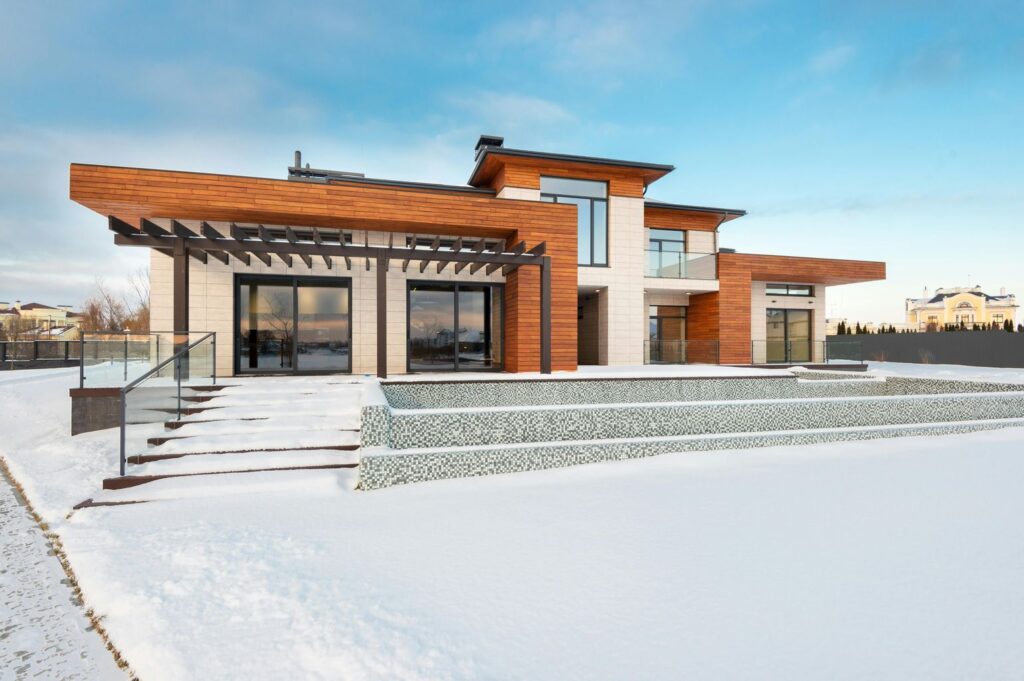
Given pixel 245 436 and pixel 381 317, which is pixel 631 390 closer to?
pixel 381 317

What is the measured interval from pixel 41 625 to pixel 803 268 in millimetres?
21278

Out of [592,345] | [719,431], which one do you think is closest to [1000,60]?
[592,345]

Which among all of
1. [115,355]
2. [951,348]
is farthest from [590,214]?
[951,348]

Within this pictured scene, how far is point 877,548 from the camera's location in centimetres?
349

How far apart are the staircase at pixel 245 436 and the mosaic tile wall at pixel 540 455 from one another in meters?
0.74

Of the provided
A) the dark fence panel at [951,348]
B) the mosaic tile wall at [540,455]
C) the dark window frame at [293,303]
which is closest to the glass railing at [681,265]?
the dark fence panel at [951,348]

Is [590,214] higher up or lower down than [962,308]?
lower down

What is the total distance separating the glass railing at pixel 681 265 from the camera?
54.7ft

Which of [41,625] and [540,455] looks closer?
[41,625]

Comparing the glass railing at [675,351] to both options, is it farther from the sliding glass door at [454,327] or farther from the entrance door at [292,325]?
the entrance door at [292,325]

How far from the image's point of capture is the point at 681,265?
17.2 m

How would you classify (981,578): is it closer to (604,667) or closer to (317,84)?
(604,667)

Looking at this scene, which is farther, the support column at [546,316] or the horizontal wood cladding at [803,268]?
the horizontal wood cladding at [803,268]

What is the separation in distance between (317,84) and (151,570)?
19.5 metres
